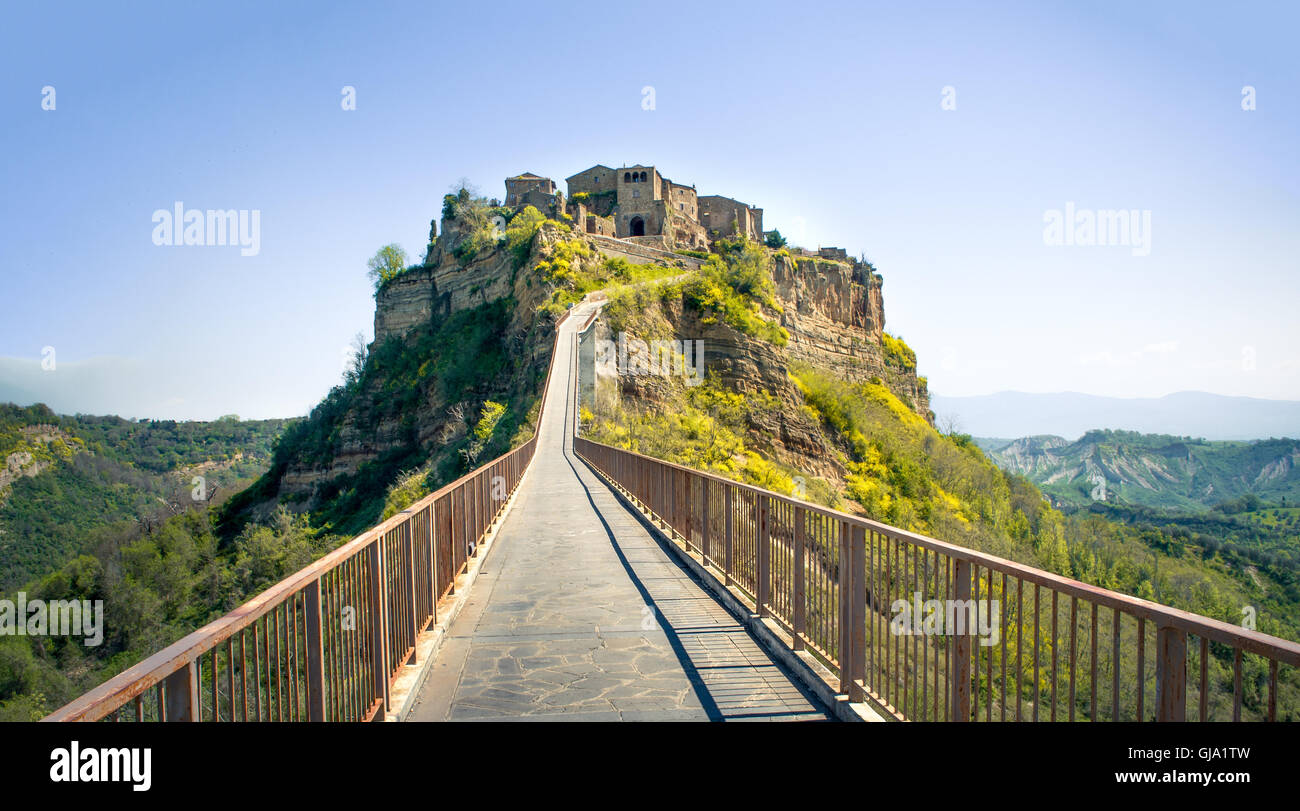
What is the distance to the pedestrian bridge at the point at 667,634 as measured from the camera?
2531mm

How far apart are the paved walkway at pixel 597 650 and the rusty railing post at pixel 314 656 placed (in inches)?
47.1

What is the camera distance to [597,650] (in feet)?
19.2

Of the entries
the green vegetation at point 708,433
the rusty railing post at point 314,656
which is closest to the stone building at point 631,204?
the green vegetation at point 708,433

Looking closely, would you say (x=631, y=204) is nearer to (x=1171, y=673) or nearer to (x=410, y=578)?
(x=410, y=578)

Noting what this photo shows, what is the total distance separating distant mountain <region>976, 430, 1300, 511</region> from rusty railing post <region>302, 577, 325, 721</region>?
129356mm

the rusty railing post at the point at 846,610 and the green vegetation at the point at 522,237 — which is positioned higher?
the green vegetation at the point at 522,237

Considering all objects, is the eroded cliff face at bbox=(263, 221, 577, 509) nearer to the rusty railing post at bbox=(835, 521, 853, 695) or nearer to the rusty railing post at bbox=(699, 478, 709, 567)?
the rusty railing post at bbox=(699, 478, 709, 567)

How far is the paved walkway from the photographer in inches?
183

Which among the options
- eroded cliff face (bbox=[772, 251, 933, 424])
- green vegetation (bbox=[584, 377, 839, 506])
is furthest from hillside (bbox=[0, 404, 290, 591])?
eroded cliff face (bbox=[772, 251, 933, 424])

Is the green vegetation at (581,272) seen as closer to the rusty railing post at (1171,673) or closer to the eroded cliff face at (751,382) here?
the eroded cliff face at (751,382)
